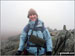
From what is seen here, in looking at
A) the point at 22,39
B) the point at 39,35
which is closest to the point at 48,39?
the point at 39,35

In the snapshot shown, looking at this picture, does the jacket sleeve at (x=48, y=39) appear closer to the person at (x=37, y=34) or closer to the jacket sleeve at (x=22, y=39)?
the person at (x=37, y=34)

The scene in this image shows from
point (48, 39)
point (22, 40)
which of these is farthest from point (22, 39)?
point (48, 39)

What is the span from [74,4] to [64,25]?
1.47ft

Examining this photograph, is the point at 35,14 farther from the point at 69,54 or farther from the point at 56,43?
the point at 69,54

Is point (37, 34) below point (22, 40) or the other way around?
the other way around

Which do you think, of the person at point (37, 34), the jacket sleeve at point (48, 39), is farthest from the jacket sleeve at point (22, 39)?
the jacket sleeve at point (48, 39)

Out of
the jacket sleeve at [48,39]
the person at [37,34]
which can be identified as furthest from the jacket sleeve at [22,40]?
the jacket sleeve at [48,39]

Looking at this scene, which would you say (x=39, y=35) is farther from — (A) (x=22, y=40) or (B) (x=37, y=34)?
(A) (x=22, y=40)

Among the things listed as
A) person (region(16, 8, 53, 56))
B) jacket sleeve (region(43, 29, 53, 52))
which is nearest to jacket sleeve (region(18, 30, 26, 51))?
person (region(16, 8, 53, 56))

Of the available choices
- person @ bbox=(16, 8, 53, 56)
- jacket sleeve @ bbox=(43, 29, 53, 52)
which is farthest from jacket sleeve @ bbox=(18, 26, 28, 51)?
jacket sleeve @ bbox=(43, 29, 53, 52)

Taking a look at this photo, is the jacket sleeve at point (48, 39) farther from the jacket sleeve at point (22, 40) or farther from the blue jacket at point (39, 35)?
the jacket sleeve at point (22, 40)

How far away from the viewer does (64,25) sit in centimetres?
331

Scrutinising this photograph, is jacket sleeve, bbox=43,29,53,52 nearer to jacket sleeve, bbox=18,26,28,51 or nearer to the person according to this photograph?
the person

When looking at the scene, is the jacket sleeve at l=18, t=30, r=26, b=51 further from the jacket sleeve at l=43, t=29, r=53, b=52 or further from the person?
the jacket sleeve at l=43, t=29, r=53, b=52
